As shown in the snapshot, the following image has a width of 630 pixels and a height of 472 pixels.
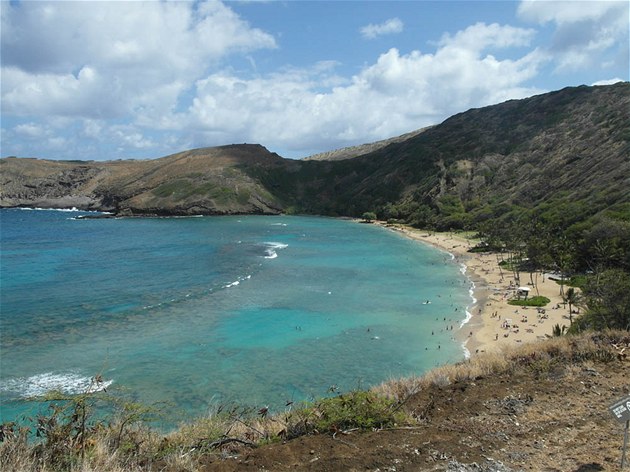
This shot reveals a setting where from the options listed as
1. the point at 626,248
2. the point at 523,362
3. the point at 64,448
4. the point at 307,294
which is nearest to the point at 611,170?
the point at 626,248

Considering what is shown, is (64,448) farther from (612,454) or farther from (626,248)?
(626,248)

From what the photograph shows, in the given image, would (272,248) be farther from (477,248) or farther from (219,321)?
(219,321)

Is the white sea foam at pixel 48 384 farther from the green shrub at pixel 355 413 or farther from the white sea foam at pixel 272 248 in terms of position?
the white sea foam at pixel 272 248

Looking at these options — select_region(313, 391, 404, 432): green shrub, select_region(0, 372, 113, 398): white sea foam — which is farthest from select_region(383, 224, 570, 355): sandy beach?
select_region(0, 372, 113, 398): white sea foam

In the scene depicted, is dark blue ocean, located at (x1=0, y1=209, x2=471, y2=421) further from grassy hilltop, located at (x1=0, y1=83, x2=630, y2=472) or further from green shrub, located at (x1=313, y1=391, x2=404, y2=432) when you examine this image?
green shrub, located at (x1=313, y1=391, x2=404, y2=432)

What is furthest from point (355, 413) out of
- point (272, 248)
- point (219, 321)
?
point (272, 248)
